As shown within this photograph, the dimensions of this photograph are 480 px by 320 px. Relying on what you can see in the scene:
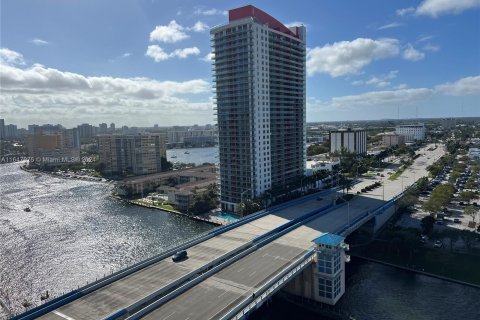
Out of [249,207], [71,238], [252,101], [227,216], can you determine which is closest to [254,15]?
[252,101]

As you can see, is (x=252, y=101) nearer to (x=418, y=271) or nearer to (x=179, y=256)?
(x=179, y=256)

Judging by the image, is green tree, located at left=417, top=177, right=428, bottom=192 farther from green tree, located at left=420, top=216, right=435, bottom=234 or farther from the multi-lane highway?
the multi-lane highway

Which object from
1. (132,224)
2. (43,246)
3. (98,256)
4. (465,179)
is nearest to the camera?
(98,256)

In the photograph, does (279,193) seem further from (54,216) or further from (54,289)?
(54,216)

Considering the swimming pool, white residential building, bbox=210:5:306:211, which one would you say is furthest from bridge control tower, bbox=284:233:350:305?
white residential building, bbox=210:5:306:211

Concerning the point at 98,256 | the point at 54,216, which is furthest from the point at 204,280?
the point at 54,216

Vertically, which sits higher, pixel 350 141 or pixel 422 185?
pixel 350 141

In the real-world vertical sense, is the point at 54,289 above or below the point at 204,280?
below
